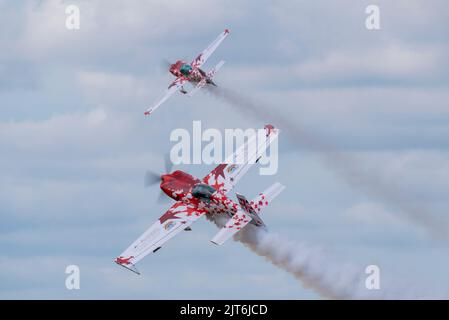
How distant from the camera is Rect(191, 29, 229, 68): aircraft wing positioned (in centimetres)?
13338

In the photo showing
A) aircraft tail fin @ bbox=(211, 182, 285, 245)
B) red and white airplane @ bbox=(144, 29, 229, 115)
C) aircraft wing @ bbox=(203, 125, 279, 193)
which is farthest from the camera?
red and white airplane @ bbox=(144, 29, 229, 115)

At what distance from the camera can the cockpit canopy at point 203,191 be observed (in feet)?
348

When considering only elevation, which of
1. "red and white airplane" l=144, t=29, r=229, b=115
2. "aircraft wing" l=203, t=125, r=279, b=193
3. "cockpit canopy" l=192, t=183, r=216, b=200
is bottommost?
"cockpit canopy" l=192, t=183, r=216, b=200

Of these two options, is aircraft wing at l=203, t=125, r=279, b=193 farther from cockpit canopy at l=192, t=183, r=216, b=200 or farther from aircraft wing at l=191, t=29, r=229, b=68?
aircraft wing at l=191, t=29, r=229, b=68

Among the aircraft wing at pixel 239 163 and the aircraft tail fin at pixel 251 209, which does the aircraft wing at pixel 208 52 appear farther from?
the aircraft tail fin at pixel 251 209

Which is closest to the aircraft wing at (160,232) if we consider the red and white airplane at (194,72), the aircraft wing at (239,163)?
the aircraft wing at (239,163)

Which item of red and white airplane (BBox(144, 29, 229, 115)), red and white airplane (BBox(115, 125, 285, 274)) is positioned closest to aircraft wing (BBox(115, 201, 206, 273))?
red and white airplane (BBox(115, 125, 285, 274))

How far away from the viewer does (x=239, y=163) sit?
4412 inches

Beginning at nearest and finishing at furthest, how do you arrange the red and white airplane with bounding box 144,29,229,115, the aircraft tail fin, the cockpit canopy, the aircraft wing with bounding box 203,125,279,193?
the aircraft tail fin, the cockpit canopy, the aircraft wing with bounding box 203,125,279,193, the red and white airplane with bounding box 144,29,229,115

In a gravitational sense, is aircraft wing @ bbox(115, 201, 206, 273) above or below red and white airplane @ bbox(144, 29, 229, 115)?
below

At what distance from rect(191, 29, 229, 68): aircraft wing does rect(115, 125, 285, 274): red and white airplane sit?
20.6 meters

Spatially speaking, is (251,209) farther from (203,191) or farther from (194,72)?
(194,72)

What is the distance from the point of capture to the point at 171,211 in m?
107
